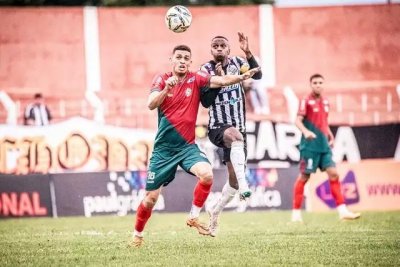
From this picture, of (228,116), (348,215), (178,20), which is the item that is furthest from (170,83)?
(348,215)

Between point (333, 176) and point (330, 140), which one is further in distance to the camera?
point (330, 140)

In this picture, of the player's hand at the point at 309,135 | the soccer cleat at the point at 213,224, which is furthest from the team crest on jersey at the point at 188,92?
the player's hand at the point at 309,135

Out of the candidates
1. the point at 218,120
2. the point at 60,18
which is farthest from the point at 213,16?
the point at 218,120

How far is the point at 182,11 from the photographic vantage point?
40.2 feet

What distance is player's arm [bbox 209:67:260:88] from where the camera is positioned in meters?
11.5

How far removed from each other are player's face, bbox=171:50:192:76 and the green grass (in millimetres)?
2031

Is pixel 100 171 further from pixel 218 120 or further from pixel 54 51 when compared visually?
pixel 54 51

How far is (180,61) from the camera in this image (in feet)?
37.6

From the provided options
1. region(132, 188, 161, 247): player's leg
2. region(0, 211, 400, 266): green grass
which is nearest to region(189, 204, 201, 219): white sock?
region(0, 211, 400, 266): green grass

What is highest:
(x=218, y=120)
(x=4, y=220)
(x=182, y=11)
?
(x=182, y=11)

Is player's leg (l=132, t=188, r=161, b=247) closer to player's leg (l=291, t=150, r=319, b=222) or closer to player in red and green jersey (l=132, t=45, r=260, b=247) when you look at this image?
player in red and green jersey (l=132, t=45, r=260, b=247)

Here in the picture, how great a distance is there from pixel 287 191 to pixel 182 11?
8.85 m

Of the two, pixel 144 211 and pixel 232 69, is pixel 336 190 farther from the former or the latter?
pixel 144 211

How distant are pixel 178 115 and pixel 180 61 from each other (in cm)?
64
